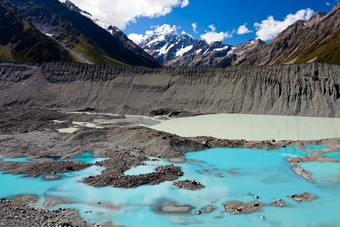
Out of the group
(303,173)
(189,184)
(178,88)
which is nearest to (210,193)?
(189,184)

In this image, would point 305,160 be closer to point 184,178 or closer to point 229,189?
point 229,189

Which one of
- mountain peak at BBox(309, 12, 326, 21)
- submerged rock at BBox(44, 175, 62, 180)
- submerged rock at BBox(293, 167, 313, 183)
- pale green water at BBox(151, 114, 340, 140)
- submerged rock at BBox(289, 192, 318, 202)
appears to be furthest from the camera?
mountain peak at BBox(309, 12, 326, 21)

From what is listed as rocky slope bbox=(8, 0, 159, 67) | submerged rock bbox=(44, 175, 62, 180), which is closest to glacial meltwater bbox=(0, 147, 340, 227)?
submerged rock bbox=(44, 175, 62, 180)

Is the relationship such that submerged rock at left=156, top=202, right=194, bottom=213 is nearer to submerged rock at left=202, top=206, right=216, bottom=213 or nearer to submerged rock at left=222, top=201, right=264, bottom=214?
submerged rock at left=202, top=206, right=216, bottom=213

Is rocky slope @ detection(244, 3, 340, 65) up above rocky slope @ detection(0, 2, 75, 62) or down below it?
above

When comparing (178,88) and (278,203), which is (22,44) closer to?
(178,88)
